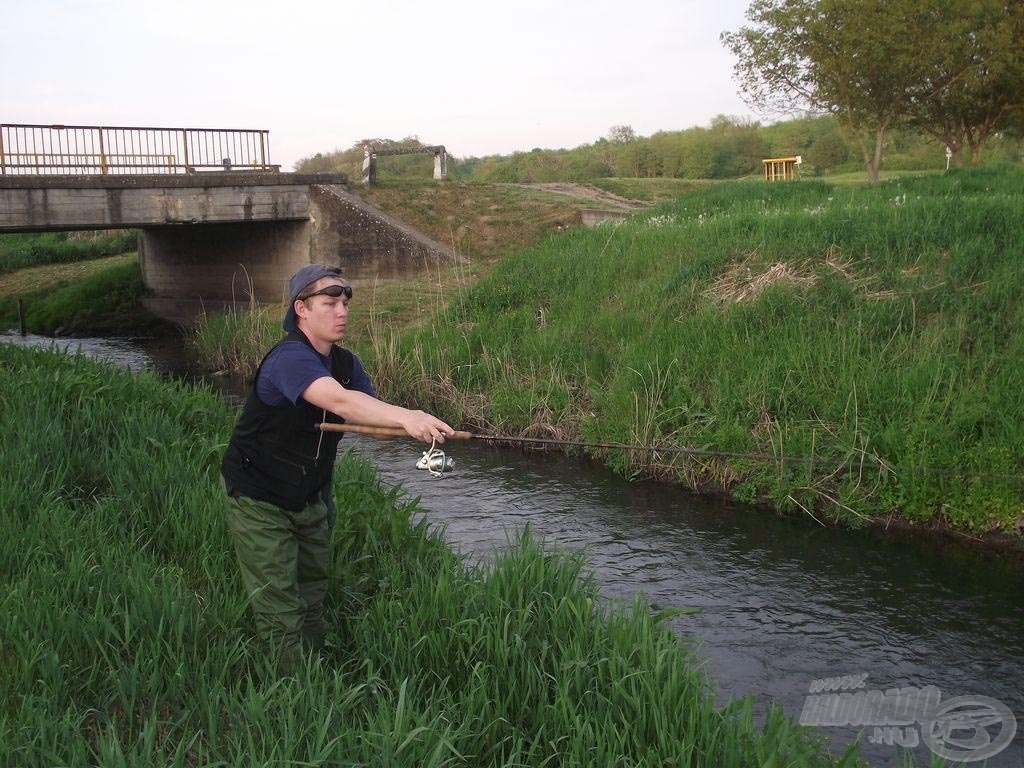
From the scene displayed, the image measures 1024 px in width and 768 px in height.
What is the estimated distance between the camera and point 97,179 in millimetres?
19203

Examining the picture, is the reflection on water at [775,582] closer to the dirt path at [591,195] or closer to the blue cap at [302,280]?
the blue cap at [302,280]

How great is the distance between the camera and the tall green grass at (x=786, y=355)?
895cm

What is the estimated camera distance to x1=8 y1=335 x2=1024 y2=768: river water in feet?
19.3

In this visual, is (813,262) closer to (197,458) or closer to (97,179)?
(197,458)

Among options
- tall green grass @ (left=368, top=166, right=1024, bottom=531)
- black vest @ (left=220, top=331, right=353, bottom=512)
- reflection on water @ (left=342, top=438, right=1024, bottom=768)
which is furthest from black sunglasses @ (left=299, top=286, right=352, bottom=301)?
tall green grass @ (left=368, top=166, right=1024, bottom=531)

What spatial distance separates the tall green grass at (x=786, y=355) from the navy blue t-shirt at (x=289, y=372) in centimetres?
412

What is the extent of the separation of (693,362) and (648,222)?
719cm

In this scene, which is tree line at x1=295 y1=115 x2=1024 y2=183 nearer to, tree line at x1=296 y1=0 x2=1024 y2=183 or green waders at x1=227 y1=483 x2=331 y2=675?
tree line at x1=296 y1=0 x2=1024 y2=183

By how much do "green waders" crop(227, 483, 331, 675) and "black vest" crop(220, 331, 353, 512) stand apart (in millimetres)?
69

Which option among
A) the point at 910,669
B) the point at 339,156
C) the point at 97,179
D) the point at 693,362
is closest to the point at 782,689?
the point at 910,669
